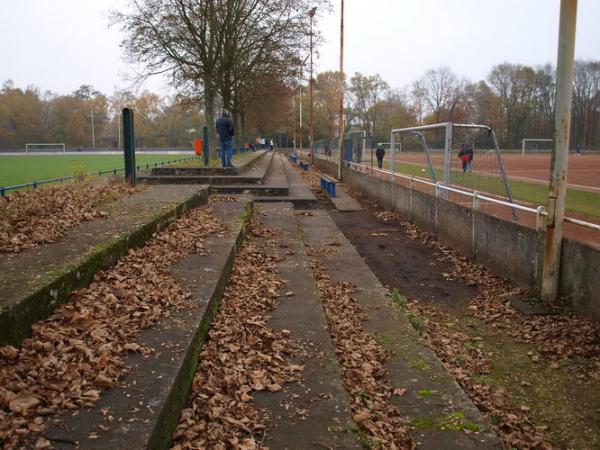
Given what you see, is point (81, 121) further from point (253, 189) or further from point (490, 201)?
point (490, 201)

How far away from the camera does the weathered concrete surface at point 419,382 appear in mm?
3332

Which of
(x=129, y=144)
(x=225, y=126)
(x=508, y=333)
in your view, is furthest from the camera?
(x=225, y=126)

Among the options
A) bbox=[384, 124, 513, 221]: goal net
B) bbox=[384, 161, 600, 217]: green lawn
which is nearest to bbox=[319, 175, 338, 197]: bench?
bbox=[384, 161, 600, 217]: green lawn

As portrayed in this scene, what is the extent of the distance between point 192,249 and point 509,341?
3.78m

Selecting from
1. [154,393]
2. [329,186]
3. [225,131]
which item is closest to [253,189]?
[225,131]

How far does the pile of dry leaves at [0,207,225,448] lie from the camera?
101 inches

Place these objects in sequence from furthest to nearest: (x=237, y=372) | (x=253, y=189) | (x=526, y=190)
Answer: (x=526, y=190) < (x=253, y=189) < (x=237, y=372)

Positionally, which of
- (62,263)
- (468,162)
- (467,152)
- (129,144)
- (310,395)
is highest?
(129,144)

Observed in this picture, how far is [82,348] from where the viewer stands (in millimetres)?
3170

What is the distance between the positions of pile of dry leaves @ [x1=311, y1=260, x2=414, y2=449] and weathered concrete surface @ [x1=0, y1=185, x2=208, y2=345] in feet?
7.18

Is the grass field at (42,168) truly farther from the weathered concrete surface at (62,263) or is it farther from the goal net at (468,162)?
the goal net at (468,162)

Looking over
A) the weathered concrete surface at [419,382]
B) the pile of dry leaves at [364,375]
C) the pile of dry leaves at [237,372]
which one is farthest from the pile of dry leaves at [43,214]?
the weathered concrete surface at [419,382]

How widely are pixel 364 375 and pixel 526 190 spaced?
17.8 meters

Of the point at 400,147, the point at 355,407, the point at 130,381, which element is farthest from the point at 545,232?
the point at 400,147
